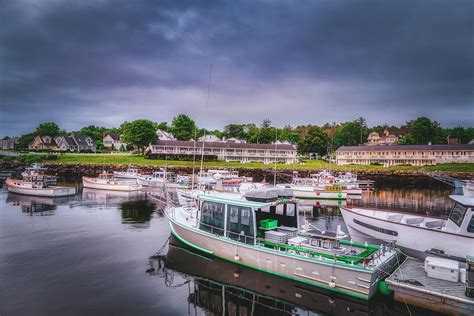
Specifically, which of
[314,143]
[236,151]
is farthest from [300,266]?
[314,143]

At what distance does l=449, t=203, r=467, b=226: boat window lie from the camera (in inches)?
596

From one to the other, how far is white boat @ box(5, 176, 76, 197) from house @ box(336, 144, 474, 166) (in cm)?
8256

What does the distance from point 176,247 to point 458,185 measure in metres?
42.8

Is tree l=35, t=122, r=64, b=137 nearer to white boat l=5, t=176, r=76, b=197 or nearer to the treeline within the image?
the treeline

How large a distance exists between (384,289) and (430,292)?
1809 millimetres

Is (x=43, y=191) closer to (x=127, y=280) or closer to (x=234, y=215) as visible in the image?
(x=127, y=280)

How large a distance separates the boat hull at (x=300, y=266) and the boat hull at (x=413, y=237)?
8.84ft

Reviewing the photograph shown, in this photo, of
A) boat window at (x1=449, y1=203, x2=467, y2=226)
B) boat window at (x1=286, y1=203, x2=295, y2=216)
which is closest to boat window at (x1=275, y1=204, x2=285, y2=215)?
boat window at (x1=286, y1=203, x2=295, y2=216)

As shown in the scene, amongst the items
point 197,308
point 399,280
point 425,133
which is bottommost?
point 197,308

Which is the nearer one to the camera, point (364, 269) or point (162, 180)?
point (364, 269)

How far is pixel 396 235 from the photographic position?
1698 centimetres

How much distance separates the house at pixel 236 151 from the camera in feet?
314

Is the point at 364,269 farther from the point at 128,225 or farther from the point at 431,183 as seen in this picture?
the point at 431,183

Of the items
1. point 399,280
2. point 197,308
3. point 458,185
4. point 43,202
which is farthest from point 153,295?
point 458,185
